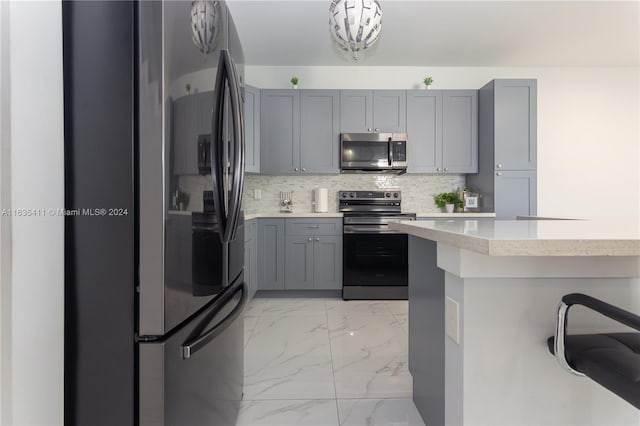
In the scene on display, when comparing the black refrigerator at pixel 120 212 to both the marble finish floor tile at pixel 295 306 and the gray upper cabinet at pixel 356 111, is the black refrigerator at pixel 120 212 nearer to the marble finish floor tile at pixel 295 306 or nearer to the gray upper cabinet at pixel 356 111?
the marble finish floor tile at pixel 295 306

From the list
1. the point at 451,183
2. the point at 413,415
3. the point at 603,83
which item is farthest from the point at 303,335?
the point at 603,83

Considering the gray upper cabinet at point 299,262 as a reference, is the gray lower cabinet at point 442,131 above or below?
above

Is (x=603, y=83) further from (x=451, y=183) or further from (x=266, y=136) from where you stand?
(x=266, y=136)

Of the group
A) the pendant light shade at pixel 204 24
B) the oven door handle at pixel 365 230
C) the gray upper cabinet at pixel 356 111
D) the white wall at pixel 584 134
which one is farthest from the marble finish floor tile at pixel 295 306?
the white wall at pixel 584 134

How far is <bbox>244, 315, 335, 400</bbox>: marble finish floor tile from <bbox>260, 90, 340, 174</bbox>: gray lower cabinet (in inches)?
70.6

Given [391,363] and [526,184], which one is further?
[526,184]

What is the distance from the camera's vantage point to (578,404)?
103 cm

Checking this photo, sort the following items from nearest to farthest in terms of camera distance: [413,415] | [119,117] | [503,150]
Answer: [119,117], [413,415], [503,150]

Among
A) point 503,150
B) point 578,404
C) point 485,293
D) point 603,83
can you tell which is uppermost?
point 603,83

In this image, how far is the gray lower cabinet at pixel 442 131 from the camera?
4.09 metres

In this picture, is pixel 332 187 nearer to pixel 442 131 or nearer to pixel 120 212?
pixel 442 131

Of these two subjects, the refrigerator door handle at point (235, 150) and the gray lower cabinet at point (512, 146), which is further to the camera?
the gray lower cabinet at point (512, 146)

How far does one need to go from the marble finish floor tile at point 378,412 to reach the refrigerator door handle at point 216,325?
30.5 inches

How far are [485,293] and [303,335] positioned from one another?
1.96 meters
